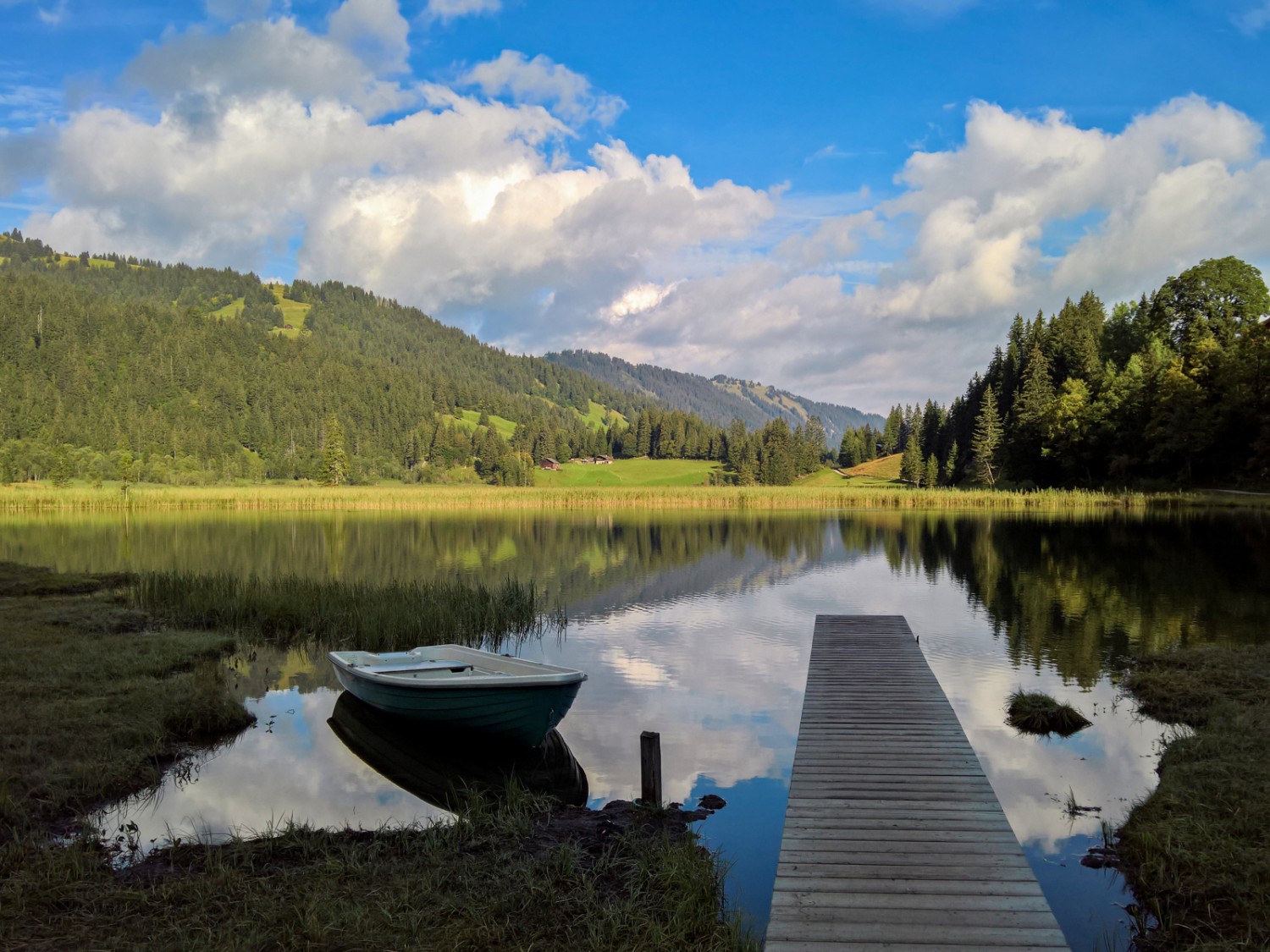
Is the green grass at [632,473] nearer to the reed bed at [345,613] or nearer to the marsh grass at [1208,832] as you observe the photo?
the reed bed at [345,613]

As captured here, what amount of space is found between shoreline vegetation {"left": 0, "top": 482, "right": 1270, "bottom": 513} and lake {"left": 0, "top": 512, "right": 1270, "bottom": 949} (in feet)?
58.1

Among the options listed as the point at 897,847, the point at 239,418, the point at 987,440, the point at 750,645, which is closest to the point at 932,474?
the point at 987,440

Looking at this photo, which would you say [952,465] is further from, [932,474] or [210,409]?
[210,409]

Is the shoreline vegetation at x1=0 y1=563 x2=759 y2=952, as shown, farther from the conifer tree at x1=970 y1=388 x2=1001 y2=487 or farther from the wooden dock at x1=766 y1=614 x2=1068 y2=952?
the conifer tree at x1=970 y1=388 x2=1001 y2=487

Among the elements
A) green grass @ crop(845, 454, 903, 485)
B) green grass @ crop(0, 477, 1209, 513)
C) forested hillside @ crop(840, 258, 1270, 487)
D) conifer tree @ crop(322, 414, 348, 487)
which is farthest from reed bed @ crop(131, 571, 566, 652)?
green grass @ crop(845, 454, 903, 485)

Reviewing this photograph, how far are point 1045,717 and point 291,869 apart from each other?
10.2 metres

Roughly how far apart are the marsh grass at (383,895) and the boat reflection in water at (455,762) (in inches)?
78.8

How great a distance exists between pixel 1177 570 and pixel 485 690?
2690 cm

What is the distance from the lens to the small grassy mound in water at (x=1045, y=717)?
1180 cm

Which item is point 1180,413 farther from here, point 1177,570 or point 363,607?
point 363,607

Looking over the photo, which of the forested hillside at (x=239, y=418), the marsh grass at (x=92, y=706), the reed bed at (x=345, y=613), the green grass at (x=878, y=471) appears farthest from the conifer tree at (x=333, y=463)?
the marsh grass at (x=92, y=706)

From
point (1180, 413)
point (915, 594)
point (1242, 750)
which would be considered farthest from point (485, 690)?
point (1180, 413)

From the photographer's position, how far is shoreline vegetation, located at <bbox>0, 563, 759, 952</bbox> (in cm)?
564

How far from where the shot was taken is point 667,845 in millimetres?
7297
